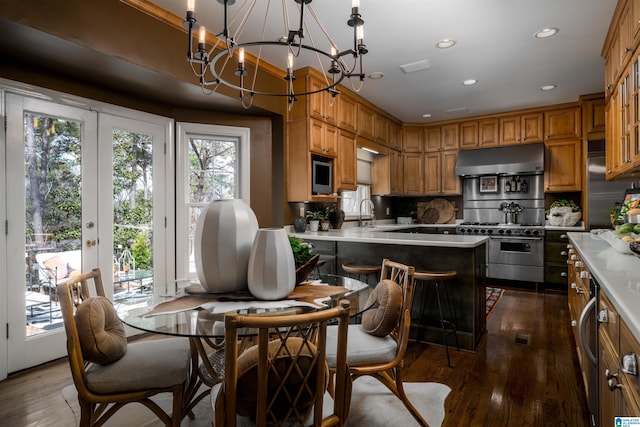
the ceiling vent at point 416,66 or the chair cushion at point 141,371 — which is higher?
the ceiling vent at point 416,66

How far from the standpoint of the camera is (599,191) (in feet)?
15.6

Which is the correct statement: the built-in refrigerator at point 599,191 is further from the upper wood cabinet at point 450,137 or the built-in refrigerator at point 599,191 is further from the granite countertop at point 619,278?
the granite countertop at point 619,278

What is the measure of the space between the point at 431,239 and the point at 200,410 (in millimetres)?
2244

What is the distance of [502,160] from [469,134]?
772 mm

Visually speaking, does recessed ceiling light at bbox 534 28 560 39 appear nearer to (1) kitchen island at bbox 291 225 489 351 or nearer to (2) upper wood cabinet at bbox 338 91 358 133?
(1) kitchen island at bbox 291 225 489 351

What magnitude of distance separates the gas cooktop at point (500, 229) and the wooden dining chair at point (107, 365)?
16.7 feet

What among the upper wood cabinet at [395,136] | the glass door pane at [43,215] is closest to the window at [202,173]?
the glass door pane at [43,215]

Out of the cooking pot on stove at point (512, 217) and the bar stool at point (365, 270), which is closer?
the bar stool at point (365, 270)

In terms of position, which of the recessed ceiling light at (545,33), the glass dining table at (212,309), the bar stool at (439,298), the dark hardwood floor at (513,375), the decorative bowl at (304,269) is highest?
the recessed ceiling light at (545,33)

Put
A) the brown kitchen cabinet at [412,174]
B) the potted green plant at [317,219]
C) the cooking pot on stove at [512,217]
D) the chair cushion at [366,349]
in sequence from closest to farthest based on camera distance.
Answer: the chair cushion at [366,349], the potted green plant at [317,219], the cooking pot on stove at [512,217], the brown kitchen cabinet at [412,174]

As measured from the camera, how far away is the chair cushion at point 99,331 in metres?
1.40

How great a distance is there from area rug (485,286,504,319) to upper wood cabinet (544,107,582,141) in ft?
8.01

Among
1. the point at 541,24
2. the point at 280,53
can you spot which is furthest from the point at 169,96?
the point at 541,24

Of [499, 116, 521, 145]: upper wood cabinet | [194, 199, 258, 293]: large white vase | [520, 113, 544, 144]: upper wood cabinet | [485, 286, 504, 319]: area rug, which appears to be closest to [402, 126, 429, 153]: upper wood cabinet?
[499, 116, 521, 145]: upper wood cabinet
